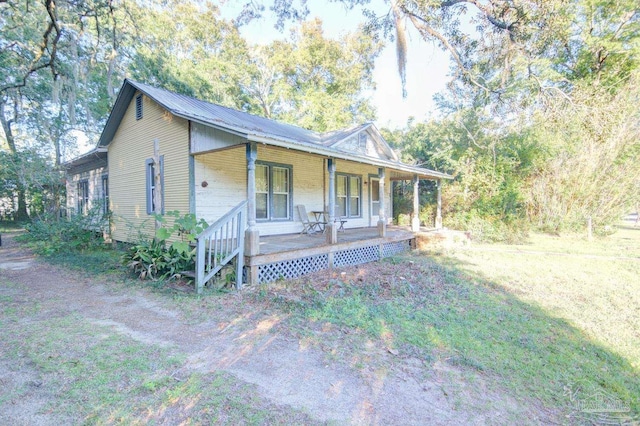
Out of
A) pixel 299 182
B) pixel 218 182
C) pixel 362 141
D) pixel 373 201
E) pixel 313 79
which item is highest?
pixel 313 79

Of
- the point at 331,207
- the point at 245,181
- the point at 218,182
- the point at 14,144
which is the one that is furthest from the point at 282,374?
the point at 14,144

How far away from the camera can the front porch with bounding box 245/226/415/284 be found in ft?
20.4

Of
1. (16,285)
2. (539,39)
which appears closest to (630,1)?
(539,39)

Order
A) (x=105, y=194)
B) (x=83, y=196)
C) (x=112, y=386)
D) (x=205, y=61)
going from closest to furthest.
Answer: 1. (x=112, y=386)
2. (x=105, y=194)
3. (x=83, y=196)
4. (x=205, y=61)

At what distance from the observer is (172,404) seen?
2.59 metres

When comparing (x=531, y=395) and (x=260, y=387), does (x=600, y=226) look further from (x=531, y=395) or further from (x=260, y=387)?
(x=260, y=387)

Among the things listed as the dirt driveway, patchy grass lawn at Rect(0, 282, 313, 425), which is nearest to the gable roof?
the dirt driveway

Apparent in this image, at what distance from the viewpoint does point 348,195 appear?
12.1 metres

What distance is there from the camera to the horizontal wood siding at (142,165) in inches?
305

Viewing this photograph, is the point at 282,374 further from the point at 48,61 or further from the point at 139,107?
the point at 48,61

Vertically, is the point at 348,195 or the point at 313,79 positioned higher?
the point at 313,79

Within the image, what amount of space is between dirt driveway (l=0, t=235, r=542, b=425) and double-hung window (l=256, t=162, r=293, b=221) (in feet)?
13.9

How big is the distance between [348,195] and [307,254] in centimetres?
548

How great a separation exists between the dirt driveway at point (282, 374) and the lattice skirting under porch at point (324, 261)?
1258 mm
